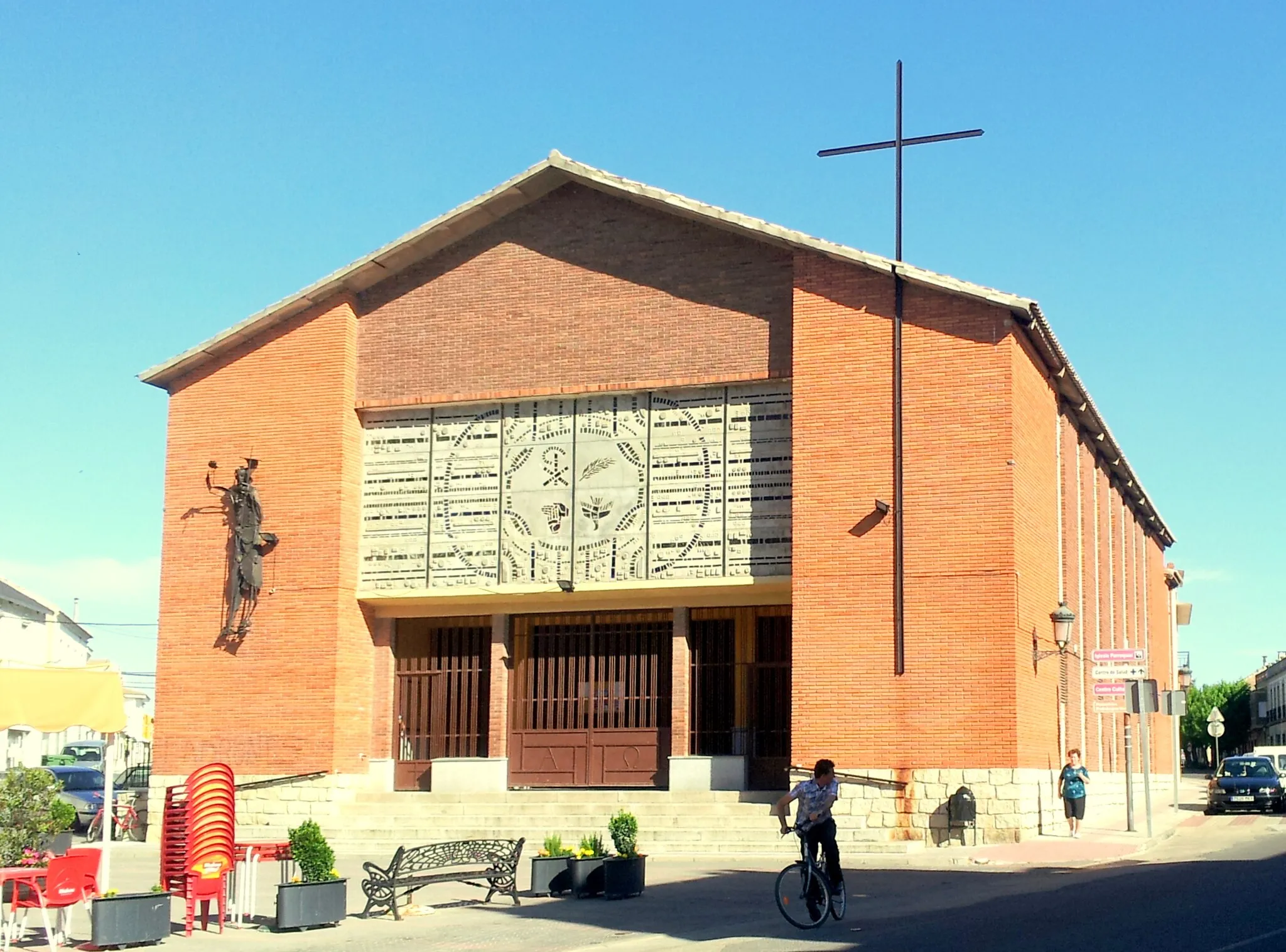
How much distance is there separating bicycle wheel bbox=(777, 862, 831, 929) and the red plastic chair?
6262mm

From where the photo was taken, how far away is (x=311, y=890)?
15.2 m

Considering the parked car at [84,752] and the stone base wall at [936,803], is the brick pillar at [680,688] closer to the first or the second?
the stone base wall at [936,803]

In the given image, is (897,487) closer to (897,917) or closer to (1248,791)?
(897,917)

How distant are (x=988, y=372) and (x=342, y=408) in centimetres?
1158

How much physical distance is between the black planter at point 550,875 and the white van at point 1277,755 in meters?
31.2

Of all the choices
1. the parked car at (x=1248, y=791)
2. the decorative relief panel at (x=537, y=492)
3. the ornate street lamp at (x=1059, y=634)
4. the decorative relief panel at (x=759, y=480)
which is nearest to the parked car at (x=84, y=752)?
the decorative relief panel at (x=537, y=492)

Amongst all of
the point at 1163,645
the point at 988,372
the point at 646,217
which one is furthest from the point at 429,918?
the point at 1163,645

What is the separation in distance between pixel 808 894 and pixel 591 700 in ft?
45.2

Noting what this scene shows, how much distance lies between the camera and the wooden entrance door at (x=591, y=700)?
27609mm

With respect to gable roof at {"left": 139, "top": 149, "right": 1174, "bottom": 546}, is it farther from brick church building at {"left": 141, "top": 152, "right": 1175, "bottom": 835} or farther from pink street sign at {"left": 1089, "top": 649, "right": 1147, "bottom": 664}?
pink street sign at {"left": 1089, "top": 649, "right": 1147, "bottom": 664}

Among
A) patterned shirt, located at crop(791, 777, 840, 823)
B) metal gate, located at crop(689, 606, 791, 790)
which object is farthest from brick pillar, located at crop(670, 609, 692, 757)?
patterned shirt, located at crop(791, 777, 840, 823)

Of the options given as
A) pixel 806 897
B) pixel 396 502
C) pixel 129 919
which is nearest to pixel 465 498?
pixel 396 502

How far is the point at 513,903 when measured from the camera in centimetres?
1717

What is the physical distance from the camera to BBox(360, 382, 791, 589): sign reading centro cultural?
2678 cm
